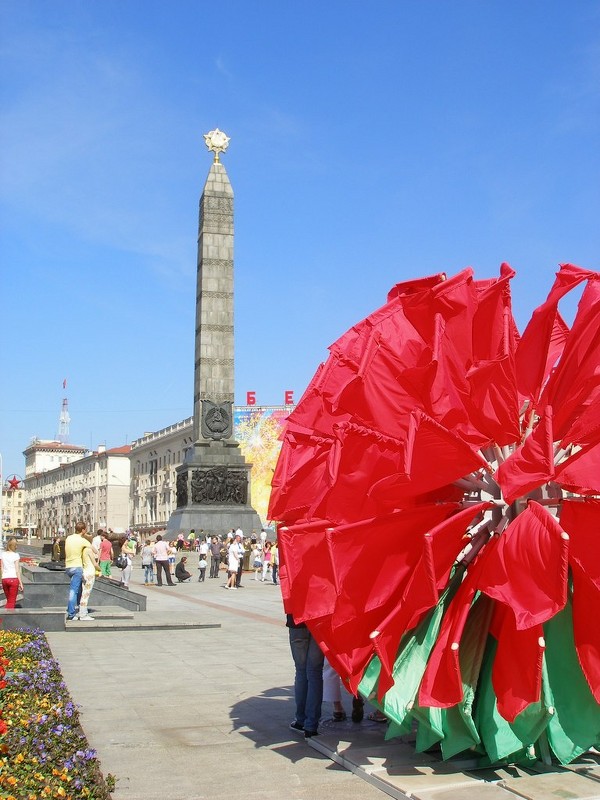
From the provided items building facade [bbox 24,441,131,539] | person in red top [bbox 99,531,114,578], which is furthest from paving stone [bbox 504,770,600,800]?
building facade [bbox 24,441,131,539]

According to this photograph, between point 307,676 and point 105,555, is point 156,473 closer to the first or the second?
point 105,555

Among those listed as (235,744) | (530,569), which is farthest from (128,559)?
(530,569)

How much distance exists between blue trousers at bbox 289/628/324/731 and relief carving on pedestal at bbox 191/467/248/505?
2880 centimetres

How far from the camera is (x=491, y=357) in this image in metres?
5.35

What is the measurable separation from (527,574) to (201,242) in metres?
33.1

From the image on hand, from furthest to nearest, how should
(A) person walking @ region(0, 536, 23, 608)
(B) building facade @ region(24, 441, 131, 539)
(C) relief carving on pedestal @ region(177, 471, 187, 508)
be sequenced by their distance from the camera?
(B) building facade @ region(24, 441, 131, 539), (C) relief carving on pedestal @ region(177, 471, 187, 508), (A) person walking @ region(0, 536, 23, 608)

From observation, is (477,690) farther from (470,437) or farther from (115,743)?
(115,743)

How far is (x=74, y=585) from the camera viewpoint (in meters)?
14.2

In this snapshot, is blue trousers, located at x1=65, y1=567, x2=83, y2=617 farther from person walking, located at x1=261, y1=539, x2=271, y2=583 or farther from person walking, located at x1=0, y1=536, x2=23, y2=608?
person walking, located at x1=261, y1=539, x2=271, y2=583

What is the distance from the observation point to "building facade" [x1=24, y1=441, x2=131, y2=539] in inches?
4761

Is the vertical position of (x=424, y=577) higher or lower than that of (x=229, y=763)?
higher

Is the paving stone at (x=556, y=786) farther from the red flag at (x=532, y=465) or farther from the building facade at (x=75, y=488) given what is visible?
the building facade at (x=75, y=488)

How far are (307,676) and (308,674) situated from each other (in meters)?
0.02

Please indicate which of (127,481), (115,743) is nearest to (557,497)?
(115,743)
